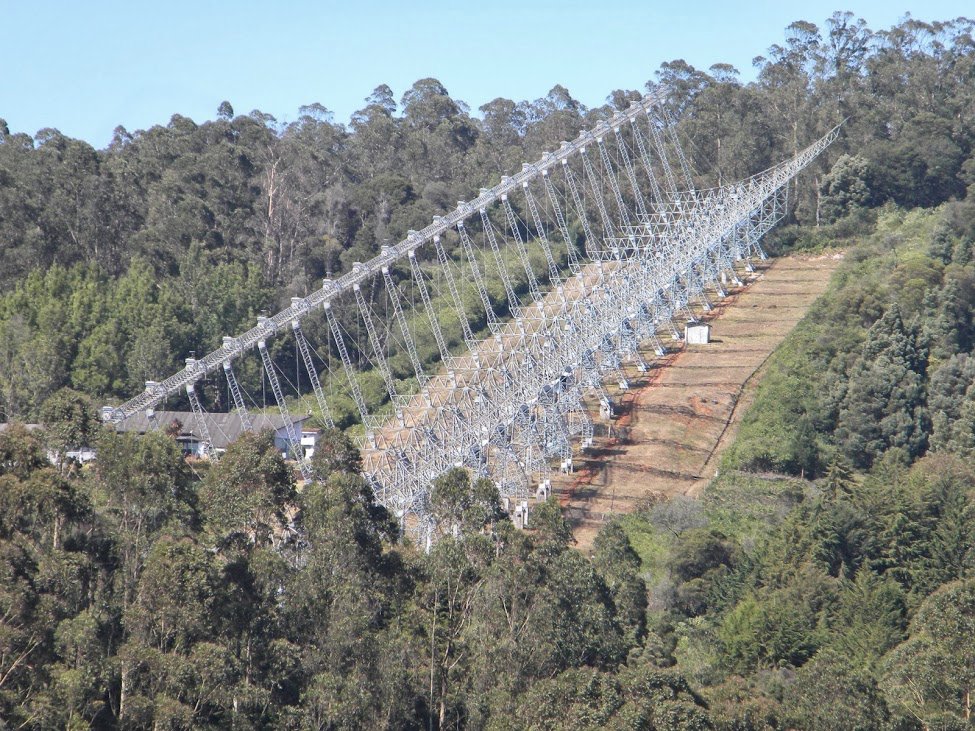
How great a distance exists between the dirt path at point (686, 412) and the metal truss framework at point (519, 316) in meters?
1.32

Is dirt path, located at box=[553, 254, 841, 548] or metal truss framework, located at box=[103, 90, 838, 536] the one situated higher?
metal truss framework, located at box=[103, 90, 838, 536]

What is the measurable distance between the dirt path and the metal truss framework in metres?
1.32

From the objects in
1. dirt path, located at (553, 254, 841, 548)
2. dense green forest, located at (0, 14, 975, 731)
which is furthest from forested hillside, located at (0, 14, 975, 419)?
dirt path, located at (553, 254, 841, 548)

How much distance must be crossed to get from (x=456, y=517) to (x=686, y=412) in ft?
88.8

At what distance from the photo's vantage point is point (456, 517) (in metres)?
41.0

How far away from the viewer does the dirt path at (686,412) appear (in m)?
60.2

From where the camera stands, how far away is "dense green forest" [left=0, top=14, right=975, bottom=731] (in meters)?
34.2

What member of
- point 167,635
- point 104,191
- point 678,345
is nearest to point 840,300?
point 678,345

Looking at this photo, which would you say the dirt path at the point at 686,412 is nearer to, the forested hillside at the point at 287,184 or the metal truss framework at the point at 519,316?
the metal truss framework at the point at 519,316

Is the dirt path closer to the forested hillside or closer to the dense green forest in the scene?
the dense green forest

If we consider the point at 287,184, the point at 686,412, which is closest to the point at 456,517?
the point at 686,412

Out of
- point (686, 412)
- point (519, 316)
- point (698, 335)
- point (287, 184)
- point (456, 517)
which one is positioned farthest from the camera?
point (287, 184)

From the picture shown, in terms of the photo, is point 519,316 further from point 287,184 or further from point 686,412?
point 287,184

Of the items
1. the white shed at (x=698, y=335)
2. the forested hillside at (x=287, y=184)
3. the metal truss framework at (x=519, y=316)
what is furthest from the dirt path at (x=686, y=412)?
the forested hillside at (x=287, y=184)
